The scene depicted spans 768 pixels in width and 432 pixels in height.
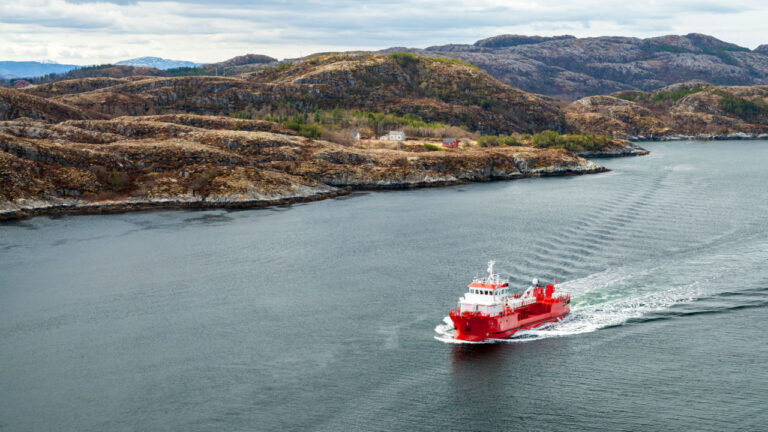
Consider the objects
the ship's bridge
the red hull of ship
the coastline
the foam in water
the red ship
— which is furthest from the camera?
the coastline

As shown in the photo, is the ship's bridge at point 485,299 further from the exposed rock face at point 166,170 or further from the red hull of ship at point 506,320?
the exposed rock face at point 166,170

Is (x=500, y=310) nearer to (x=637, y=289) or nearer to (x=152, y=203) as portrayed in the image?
(x=637, y=289)

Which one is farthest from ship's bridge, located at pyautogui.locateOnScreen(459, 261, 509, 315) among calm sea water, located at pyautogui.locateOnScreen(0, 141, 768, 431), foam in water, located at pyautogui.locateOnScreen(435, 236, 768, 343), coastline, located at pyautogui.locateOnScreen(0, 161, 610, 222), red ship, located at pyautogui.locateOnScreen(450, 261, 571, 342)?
coastline, located at pyautogui.locateOnScreen(0, 161, 610, 222)

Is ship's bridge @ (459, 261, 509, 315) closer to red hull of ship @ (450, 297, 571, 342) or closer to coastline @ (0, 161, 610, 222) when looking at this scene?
red hull of ship @ (450, 297, 571, 342)

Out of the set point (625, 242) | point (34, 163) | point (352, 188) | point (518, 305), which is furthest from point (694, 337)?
point (34, 163)

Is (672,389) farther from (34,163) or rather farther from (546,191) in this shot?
(34,163)

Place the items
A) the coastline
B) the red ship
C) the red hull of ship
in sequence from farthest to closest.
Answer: the coastline
the red ship
the red hull of ship
